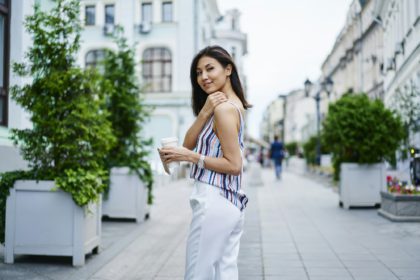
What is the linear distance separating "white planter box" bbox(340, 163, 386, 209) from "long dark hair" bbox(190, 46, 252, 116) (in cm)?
909

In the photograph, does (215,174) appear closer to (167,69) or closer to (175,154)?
(175,154)

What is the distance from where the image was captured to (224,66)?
121 inches

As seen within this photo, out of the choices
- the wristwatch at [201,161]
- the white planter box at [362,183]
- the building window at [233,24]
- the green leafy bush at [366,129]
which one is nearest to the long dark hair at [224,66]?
the wristwatch at [201,161]

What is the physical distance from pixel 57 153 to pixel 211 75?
3.90 metres

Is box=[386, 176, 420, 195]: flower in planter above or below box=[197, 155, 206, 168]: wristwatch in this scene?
below

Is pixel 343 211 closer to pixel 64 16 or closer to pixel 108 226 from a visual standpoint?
pixel 108 226

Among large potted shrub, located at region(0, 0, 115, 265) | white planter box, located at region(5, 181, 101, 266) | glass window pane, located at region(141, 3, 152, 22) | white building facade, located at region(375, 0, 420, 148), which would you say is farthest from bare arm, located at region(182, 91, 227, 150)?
glass window pane, located at region(141, 3, 152, 22)

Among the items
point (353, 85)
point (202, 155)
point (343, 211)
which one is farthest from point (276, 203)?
point (353, 85)

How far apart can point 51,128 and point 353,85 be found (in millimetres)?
39386

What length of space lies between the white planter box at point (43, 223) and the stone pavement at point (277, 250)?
0.58 ft

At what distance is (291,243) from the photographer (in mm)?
7582

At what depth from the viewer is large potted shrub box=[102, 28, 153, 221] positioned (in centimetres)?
990

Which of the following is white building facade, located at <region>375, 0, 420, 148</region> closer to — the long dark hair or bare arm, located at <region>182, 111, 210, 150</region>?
the long dark hair

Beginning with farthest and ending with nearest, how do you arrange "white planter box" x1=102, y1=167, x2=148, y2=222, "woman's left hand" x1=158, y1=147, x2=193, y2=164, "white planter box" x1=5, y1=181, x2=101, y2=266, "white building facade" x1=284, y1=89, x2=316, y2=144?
"white building facade" x1=284, y1=89, x2=316, y2=144 → "white planter box" x1=102, y1=167, x2=148, y2=222 → "white planter box" x1=5, y1=181, x2=101, y2=266 → "woman's left hand" x1=158, y1=147, x2=193, y2=164
